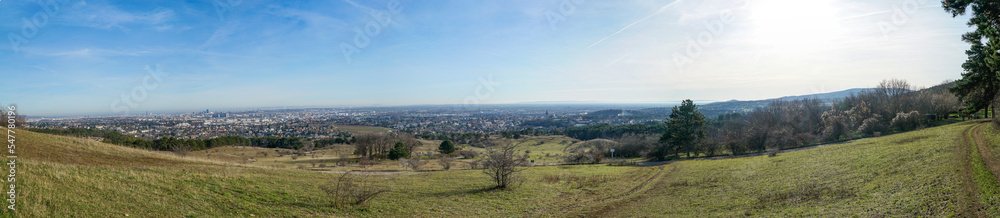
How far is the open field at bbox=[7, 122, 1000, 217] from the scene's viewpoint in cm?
1059

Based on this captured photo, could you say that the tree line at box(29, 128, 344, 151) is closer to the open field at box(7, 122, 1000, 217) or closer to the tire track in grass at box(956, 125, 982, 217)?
the open field at box(7, 122, 1000, 217)

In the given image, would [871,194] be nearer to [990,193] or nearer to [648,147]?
[990,193]

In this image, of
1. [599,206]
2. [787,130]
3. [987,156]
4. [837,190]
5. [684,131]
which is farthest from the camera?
[787,130]

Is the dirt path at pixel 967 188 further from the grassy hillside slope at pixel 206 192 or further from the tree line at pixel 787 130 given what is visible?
the tree line at pixel 787 130

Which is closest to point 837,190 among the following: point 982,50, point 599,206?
point 599,206

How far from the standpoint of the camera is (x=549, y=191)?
77.0 ft

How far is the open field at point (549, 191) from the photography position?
10.6 meters

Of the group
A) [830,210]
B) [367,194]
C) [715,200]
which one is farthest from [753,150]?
[367,194]

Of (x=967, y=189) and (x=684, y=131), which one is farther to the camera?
(x=684, y=131)

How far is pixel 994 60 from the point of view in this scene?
1563cm

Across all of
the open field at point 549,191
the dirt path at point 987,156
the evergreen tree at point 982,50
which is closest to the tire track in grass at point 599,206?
the open field at point 549,191


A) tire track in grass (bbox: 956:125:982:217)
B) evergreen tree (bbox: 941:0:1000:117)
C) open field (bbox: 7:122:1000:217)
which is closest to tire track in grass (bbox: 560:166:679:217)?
open field (bbox: 7:122:1000:217)

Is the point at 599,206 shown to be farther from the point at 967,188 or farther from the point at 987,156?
the point at 987,156

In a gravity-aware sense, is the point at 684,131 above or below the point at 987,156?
below
